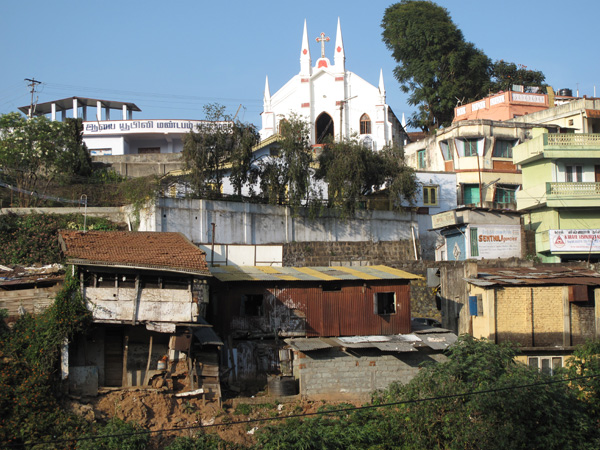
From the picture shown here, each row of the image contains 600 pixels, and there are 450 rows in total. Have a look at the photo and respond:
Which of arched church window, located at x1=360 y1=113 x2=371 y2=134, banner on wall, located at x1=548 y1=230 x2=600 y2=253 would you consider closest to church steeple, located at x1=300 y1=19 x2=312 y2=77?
arched church window, located at x1=360 y1=113 x2=371 y2=134

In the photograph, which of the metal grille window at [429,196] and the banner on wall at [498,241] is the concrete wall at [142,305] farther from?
the metal grille window at [429,196]

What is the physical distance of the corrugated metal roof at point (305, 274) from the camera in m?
23.5

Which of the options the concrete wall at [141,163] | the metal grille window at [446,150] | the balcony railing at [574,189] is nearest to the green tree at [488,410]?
the balcony railing at [574,189]

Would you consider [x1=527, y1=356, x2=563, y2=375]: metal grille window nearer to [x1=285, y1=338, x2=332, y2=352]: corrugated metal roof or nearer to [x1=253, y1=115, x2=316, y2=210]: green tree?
[x1=285, y1=338, x2=332, y2=352]: corrugated metal roof

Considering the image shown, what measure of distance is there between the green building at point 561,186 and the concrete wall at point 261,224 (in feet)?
19.8

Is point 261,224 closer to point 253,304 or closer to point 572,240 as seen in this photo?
point 253,304

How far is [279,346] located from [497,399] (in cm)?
733

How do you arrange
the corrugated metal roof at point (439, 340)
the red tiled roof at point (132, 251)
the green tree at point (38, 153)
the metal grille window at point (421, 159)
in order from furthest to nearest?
the metal grille window at point (421, 159), the green tree at point (38, 153), the corrugated metal roof at point (439, 340), the red tiled roof at point (132, 251)

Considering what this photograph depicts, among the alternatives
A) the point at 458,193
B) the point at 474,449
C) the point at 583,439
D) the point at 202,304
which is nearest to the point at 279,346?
the point at 202,304

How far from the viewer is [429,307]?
1198 inches

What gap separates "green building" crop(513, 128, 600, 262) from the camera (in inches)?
1350

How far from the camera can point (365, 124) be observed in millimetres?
51906

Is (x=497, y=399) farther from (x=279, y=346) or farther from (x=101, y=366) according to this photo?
(x=101, y=366)

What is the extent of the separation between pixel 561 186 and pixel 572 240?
2990mm
